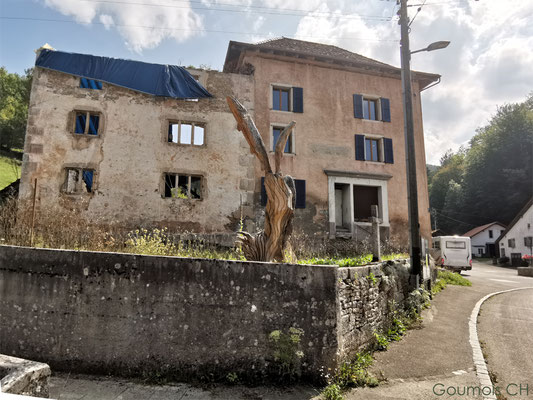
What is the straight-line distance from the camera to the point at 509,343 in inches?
270

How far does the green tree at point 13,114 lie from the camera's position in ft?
119

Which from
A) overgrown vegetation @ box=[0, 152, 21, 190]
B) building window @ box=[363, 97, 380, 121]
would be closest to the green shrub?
building window @ box=[363, 97, 380, 121]

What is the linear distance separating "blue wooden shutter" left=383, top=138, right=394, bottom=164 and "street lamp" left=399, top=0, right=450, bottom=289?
8.98 metres

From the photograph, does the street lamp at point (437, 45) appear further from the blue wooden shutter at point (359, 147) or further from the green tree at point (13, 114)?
the green tree at point (13, 114)

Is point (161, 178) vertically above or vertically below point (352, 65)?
below

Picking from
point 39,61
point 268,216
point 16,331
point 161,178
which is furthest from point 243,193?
point 16,331

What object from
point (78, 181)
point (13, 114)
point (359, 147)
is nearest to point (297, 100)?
point (359, 147)

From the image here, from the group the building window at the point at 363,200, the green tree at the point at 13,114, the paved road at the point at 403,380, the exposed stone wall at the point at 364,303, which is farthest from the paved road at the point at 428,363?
the green tree at the point at 13,114

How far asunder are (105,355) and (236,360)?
1957 mm

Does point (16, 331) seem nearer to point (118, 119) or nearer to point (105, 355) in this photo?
point (105, 355)

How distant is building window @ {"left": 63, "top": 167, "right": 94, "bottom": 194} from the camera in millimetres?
14828

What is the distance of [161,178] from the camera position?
51.7ft

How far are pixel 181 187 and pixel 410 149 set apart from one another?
1044 cm

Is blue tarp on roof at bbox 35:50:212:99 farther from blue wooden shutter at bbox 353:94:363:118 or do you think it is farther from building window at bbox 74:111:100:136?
blue wooden shutter at bbox 353:94:363:118
